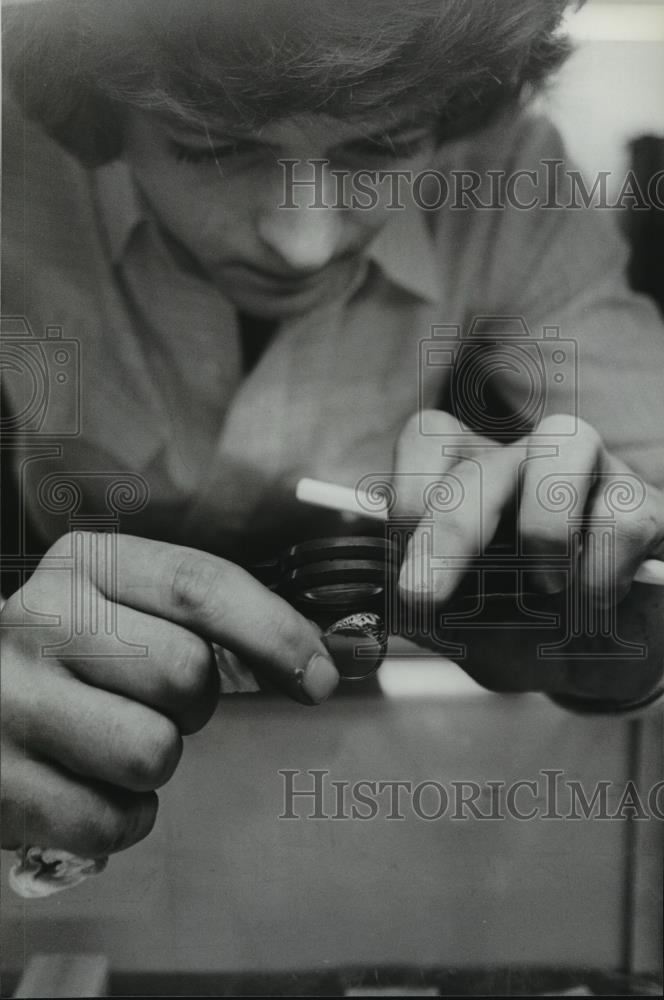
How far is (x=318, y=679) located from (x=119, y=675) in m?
0.41

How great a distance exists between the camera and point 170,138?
96.2 inches

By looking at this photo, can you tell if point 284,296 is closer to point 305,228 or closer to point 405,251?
point 305,228

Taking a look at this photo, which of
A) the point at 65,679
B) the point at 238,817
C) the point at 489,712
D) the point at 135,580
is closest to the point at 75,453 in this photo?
the point at 135,580

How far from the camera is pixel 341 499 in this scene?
96.1 inches

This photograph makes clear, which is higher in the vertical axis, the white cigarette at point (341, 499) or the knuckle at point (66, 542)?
the white cigarette at point (341, 499)

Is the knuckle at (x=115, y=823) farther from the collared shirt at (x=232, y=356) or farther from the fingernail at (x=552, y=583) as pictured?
the fingernail at (x=552, y=583)

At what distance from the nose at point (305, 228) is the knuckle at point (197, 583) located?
2.14ft

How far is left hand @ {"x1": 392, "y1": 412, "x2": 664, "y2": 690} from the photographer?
7.97 feet

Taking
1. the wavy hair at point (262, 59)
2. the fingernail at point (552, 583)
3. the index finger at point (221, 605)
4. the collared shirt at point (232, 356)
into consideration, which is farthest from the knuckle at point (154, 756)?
the wavy hair at point (262, 59)

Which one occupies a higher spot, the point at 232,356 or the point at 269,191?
the point at 269,191

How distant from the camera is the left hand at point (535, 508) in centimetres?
243

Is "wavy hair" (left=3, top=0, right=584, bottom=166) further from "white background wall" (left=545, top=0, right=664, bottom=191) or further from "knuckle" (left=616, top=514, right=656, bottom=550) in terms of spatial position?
"knuckle" (left=616, top=514, right=656, bottom=550)

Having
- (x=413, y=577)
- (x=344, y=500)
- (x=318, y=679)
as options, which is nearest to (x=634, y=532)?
(x=413, y=577)

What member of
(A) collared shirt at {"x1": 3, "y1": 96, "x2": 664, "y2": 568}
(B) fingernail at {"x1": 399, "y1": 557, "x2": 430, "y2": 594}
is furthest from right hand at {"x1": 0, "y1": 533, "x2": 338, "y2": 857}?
(B) fingernail at {"x1": 399, "y1": 557, "x2": 430, "y2": 594}
